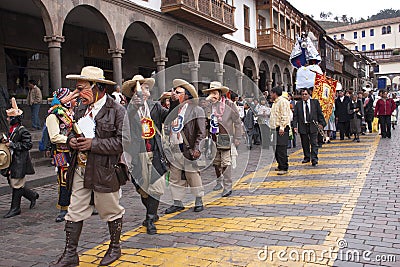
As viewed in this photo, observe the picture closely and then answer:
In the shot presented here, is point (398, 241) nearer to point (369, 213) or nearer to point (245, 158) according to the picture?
point (369, 213)

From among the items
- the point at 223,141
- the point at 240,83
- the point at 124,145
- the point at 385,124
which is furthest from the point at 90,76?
the point at 385,124

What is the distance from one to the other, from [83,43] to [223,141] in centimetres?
1145

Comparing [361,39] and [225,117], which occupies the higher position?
[361,39]

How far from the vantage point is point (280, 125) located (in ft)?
26.4

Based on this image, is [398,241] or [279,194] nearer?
[398,241]

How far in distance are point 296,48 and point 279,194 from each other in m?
8.70

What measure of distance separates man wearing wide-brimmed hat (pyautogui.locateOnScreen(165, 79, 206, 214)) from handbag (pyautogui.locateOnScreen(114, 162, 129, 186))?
4.97ft

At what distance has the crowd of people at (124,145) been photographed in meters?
3.72

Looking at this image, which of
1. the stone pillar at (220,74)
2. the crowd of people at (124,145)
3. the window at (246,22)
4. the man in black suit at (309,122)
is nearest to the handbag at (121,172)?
the crowd of people at (124,145)

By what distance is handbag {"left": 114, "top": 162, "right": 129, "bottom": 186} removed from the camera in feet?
12.5

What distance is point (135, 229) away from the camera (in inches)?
189

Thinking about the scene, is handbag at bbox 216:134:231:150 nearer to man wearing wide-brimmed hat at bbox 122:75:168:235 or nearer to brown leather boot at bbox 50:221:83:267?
man wearing wide-brimmed hat at bbox 122:75:168:235

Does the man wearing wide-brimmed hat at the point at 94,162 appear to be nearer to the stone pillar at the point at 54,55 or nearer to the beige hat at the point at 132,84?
the beige hat at the point at 132,84

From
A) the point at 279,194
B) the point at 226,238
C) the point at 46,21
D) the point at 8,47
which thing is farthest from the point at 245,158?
the point at 8,47
